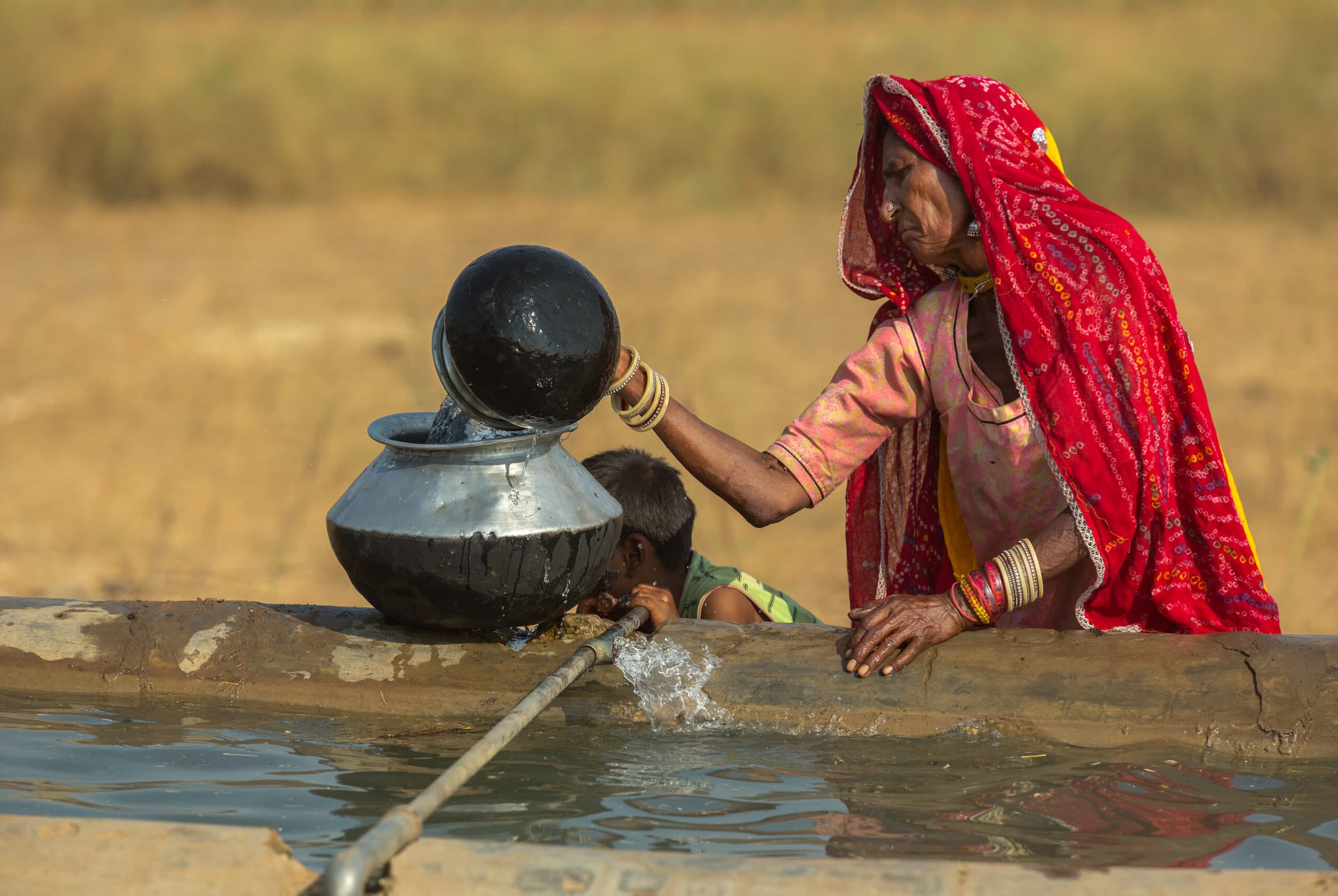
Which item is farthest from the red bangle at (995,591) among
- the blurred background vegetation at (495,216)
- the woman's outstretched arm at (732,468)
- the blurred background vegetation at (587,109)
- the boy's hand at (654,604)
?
the blurred background vegetation at (587,109)

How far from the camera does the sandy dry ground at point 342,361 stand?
7.15m

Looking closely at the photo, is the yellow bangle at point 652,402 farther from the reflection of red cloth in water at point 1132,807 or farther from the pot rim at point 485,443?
the reflection of red cloth in water at point 1132,807

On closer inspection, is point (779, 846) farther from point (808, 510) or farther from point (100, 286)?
point (100, 286)

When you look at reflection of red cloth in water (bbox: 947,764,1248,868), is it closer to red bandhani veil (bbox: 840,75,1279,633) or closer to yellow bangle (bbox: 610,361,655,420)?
red bandhani veil (bbox: 840,75,1279,633)

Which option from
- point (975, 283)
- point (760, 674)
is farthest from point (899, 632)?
point (975, 283)

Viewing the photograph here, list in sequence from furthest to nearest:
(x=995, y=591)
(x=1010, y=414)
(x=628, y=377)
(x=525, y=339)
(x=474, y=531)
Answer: (x=1010, y=414) < (x=628, y=377) < (x=995, y=591) < (x=474, y=531) < (x=525, y=339)

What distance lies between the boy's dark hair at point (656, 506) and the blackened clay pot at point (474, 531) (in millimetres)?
904

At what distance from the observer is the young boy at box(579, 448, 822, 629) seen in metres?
4.11

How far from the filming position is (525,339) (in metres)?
2.84

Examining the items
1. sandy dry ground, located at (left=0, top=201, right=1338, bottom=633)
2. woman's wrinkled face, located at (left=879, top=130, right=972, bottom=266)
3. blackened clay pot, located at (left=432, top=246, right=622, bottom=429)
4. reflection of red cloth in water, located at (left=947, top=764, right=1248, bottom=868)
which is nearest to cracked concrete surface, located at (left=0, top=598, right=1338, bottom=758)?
reflection of red cloth in water, located at (left=947, top=764, right=1248, bottom=868)

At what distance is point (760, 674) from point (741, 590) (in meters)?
0.84

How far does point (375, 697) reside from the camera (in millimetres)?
3301

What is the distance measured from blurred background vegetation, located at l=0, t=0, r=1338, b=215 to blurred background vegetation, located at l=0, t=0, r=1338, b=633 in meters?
0.04

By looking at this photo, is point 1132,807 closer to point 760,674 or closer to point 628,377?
point 760,674
